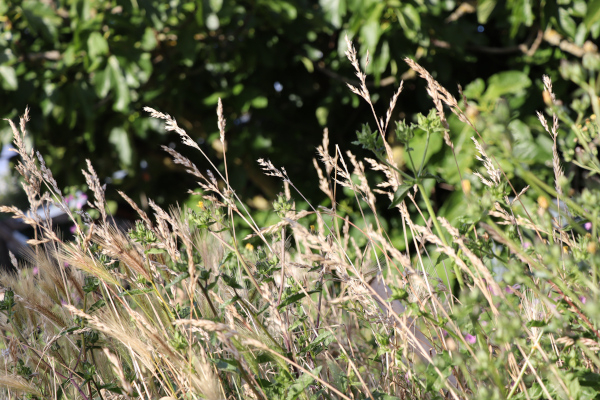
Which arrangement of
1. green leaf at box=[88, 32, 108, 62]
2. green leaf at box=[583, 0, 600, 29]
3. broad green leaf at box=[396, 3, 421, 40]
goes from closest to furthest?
green leaf at box=[583, 0, 600, 29]
broad green leaf at box=[396, 3, 421, 40]
green leaf at box=[88, 32, 108, 62]

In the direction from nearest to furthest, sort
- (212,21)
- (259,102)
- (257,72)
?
(212,21), (259,102), (257,72)

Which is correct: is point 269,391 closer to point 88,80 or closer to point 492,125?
point 492,125

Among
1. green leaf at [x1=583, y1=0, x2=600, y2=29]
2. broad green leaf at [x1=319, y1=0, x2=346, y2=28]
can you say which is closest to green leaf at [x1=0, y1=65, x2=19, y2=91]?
broad green leaf at [x1=319, y1=0, x2=346, y2=28]

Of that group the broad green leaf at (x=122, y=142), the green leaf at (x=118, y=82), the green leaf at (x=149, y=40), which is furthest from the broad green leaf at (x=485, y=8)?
the broad green leaf at (x=122, y=142)

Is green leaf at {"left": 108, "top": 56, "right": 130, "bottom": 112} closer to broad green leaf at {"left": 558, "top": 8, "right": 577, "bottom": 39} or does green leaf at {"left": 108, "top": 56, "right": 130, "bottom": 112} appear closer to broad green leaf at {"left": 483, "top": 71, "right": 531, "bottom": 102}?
broad green leaf at {"left": 483, "top": 71, "right": 531, "bottom": 102}

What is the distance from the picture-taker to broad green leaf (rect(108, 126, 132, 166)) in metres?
2.51

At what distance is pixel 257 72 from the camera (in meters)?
2.61

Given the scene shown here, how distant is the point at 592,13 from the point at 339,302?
148 cm

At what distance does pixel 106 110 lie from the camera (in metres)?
2.71

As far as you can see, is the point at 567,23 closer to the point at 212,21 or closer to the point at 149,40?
the point at 212,21

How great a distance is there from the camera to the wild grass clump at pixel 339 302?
63 cm

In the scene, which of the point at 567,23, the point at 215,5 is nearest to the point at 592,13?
the point at 567,23

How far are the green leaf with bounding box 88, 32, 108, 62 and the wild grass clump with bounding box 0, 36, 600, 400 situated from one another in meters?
1.15

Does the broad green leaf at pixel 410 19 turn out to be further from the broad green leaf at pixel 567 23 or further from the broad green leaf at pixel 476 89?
the broad green leaf at pixel 567 23
